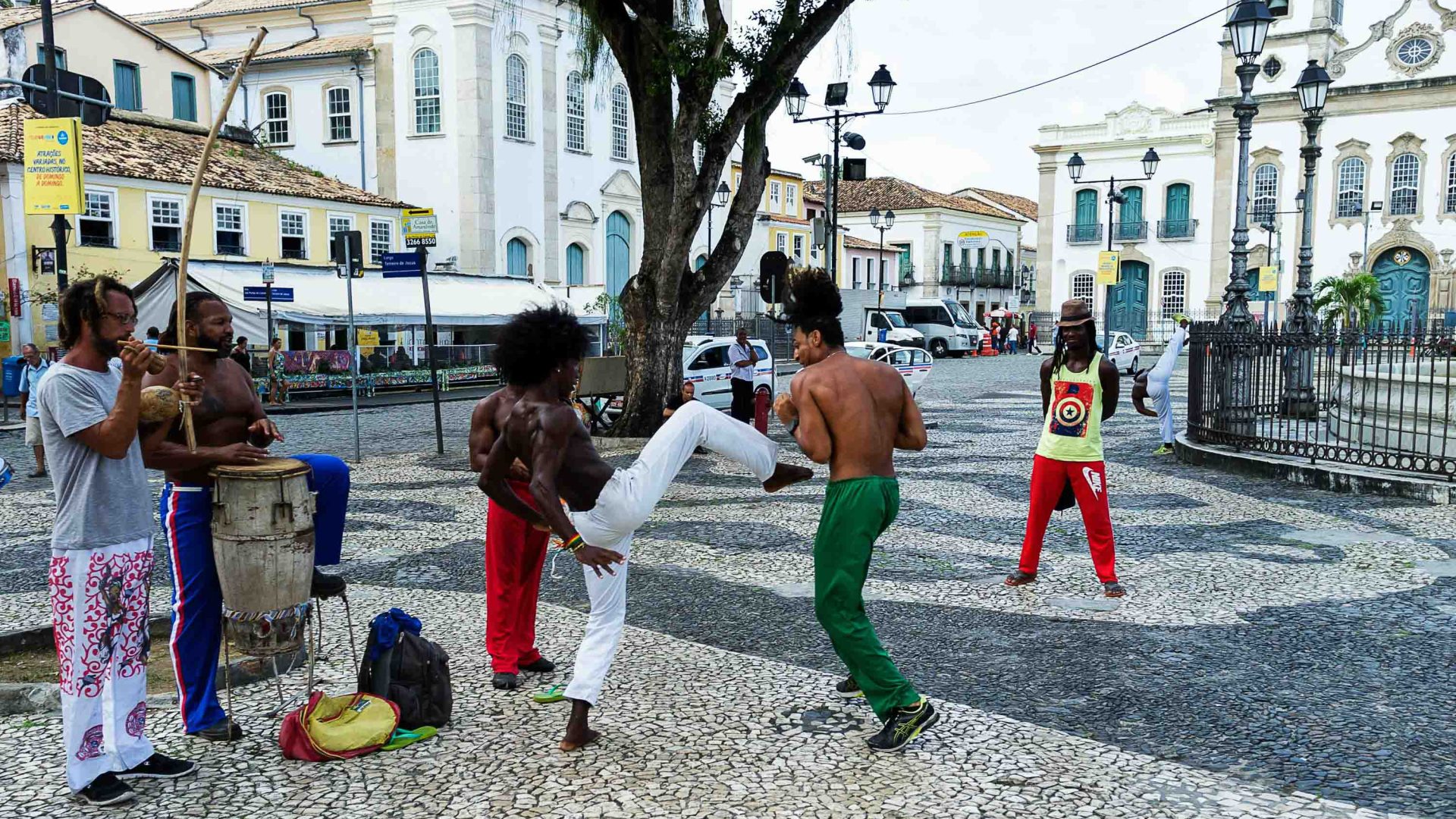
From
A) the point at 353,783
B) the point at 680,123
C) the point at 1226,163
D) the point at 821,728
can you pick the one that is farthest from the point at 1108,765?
the point at 1226,163

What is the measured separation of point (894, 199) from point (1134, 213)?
20.0 meters

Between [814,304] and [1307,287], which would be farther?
[1307,287]

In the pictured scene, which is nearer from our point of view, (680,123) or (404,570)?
(404,570)

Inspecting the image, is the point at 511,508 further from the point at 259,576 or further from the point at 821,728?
the point at 821,728

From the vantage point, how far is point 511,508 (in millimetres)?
4531

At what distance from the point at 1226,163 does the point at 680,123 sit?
39480mm

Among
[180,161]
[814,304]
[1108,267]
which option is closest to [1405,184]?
[1108,267]

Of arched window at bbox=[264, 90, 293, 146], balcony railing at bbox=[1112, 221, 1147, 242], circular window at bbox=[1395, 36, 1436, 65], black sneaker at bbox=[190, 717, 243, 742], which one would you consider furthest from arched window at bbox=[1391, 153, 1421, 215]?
→ black sneaker at bbox=[190, 717, 243, 742]

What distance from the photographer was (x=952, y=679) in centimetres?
523

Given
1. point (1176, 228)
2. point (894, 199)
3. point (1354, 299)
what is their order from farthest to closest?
point (894, 199) → point (1176, 228) → point (1354, 299)

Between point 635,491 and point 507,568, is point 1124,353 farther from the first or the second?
point 635,491

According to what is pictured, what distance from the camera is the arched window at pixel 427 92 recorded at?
33281mm

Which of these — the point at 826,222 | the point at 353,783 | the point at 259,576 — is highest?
the point at 826,222

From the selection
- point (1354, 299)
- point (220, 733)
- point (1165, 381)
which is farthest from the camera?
point (1354, 299)
